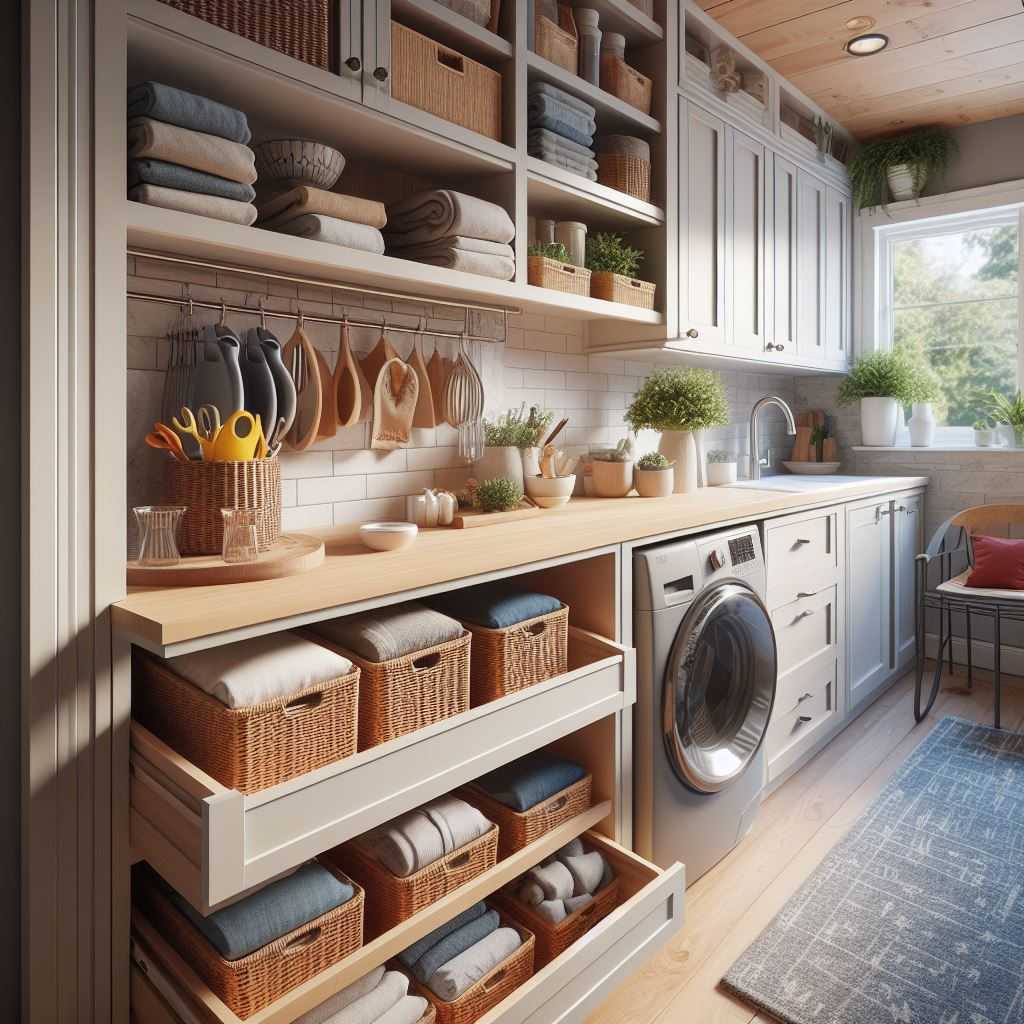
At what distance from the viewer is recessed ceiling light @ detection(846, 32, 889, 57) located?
288 centimetres

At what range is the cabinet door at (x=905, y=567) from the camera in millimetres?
3504

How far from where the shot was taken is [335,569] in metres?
1.40

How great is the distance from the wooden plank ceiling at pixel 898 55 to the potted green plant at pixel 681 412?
1.31 m

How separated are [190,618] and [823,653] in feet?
7.78

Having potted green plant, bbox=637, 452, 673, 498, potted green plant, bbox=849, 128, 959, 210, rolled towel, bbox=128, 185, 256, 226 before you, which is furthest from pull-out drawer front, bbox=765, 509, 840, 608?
potted green plant, bbox=849, 128, 959, 210

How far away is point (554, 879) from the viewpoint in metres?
1.73

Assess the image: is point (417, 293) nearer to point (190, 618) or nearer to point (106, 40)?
point (106, 40)

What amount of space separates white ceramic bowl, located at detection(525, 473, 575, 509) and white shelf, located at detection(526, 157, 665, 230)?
0.82 metres

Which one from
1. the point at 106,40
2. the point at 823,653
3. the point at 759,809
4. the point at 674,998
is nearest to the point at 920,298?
the point at 823,653

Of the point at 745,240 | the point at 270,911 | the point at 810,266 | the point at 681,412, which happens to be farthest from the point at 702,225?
the point at 270,911

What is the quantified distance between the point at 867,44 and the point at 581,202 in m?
1.51

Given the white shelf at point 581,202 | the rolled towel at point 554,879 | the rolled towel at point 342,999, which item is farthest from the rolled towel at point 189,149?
the rolled towel at point 554,879

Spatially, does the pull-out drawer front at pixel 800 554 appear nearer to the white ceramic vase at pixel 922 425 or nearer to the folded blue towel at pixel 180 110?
the white ceramic vase at pixel 922 425

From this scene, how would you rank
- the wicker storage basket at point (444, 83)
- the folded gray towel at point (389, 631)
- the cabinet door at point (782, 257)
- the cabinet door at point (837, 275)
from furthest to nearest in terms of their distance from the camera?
the cabinet door at point (837, 275)
the cabinet door at point (782, 257)
the wicker storage basket at point (444, 83)
the folded gray towel at point (389, 631)
